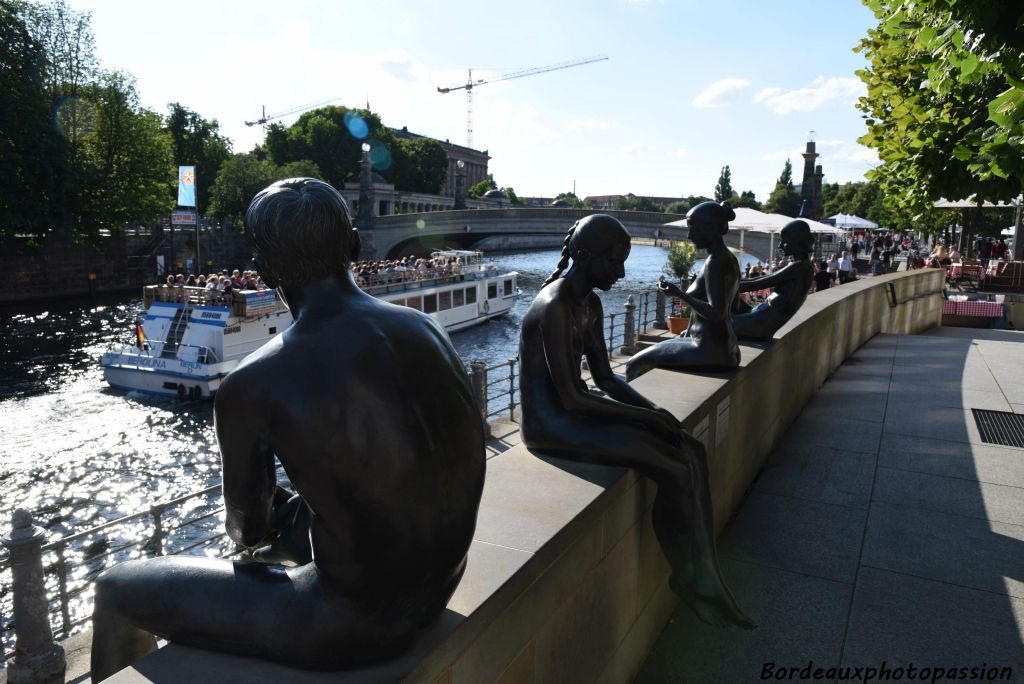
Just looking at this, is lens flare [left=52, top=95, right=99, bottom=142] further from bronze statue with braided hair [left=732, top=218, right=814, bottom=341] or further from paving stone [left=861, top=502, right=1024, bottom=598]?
paving stone [left=861, top=502, right=1024, bottom=598]

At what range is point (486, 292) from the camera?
35.6 m

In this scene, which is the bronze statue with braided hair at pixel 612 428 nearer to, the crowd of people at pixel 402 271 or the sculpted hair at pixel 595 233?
the sculpted hair at pixel 595 233

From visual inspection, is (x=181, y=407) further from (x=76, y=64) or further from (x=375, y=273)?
(x=76, y=64)

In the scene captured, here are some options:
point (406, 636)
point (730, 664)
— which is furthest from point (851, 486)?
point (406, 636)

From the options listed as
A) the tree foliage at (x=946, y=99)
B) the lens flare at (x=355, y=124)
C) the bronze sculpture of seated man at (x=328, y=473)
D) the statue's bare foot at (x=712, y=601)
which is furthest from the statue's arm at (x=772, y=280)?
the lens flare at (x=355, y=124)

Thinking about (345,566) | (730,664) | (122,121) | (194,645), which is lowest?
(730,664)

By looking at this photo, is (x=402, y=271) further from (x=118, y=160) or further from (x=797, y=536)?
(x=797, y=536)

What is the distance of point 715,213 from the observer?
5203 mm

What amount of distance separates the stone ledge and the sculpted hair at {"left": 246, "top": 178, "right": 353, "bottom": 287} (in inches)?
37.5

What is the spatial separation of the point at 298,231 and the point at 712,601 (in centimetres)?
252

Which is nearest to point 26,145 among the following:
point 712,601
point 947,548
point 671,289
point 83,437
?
point 83,437

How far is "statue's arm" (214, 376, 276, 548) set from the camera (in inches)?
67.3

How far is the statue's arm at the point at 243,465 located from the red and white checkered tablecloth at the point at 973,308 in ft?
58.8

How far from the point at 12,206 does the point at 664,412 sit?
1481 inches
